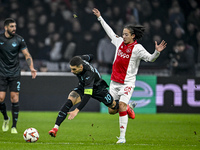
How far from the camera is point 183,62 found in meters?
14.5

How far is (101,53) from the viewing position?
14977 mm

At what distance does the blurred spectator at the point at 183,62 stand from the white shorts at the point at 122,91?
664cm

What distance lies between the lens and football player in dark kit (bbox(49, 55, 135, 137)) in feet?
22.8

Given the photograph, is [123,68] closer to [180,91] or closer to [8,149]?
[8,149]

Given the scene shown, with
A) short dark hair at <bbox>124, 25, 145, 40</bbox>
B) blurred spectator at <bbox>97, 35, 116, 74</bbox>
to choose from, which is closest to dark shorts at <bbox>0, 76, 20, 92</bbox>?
short dark hair at <bbox>124, 25, 145, 40</bbox>

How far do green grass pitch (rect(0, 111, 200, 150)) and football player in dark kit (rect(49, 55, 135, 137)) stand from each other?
1.82 feet

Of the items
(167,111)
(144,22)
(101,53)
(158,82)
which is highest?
(144,22)

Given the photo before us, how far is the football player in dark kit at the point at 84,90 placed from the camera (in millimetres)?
6949

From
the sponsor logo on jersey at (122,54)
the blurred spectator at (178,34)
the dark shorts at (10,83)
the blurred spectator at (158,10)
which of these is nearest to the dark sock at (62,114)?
the sponsor logo on jersey at (122,54)

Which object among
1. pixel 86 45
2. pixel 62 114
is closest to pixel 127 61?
pixel 62 114

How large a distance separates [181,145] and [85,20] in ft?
32.0

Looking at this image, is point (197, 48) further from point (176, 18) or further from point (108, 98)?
point (108, 98)

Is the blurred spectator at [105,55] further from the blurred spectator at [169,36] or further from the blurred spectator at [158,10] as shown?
the blurred spectator at [158,10]

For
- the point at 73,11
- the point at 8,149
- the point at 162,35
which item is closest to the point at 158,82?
the point at 162,35
